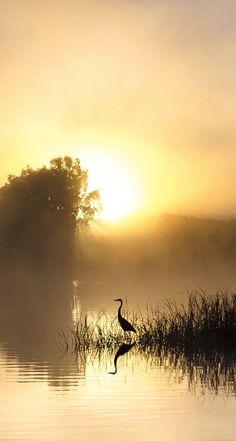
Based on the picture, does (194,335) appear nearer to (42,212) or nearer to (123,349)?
(123,349)

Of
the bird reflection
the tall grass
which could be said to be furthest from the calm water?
the tall grass

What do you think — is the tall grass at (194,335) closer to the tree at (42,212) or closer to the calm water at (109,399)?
the calm water at (109,399)

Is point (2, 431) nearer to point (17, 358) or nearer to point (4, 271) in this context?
point (17, 358)

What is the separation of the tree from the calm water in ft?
212

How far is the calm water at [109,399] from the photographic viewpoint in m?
13.5

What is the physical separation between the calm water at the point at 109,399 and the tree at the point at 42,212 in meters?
64.6

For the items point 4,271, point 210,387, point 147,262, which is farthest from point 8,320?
point 147,262

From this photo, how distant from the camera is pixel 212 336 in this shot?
24.2 meters

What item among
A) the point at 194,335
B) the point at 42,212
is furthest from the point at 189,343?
the point at 42,212

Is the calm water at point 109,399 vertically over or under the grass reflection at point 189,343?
under

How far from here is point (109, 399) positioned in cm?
1677

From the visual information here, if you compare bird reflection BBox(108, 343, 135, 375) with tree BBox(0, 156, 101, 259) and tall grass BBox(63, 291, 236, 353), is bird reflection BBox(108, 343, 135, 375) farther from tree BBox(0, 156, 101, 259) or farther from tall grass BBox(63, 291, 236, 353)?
tree BBox(0, 156, 101, 259)

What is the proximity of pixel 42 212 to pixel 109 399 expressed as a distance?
75060 mm

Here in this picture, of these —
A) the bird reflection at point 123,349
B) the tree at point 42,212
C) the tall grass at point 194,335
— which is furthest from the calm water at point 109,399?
the tree at point 42,212
